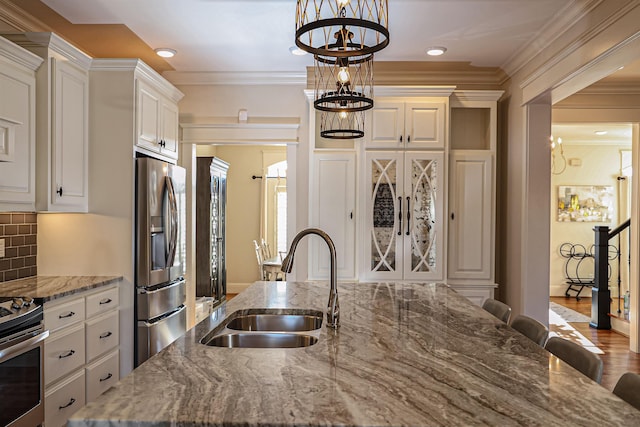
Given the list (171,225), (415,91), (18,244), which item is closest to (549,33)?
(415,91)

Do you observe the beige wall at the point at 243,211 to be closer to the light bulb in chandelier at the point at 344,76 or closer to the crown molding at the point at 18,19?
the crown molding at the point at 18,19

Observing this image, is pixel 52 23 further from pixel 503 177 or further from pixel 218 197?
pixel 503 177

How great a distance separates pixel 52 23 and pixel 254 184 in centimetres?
472

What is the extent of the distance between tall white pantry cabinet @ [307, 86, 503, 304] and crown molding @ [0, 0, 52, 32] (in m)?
2.13

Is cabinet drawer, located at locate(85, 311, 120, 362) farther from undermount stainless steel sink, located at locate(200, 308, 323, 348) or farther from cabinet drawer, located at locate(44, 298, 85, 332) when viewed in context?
undermount stainless steel sink, located at locate(200, 308, 323, 348)

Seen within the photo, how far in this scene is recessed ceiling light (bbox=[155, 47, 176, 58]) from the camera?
162 inches

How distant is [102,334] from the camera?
3.25 metres

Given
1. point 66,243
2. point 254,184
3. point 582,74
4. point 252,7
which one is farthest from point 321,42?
point 254,184

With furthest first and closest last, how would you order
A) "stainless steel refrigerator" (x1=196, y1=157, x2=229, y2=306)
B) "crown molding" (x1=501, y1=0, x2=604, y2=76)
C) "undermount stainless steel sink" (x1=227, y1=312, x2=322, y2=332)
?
1. "stainless steel refrigerator" (x1=196, y1=157, x2=229, y2=306)
2. "crown molding" (x1=501, y1=0, x2=604, y2=76)
3. "undermount stainless steel sink" (x1=227, y1=312, x2=322, y2=332)

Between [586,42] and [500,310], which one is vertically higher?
[586,42]

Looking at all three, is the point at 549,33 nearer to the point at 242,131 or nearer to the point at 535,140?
the point at 535,140

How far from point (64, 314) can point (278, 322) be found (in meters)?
1.36

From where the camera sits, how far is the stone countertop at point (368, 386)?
3.54 feet

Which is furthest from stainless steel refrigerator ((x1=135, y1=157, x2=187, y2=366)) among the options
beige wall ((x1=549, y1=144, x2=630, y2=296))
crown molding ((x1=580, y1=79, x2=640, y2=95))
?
beige wall ((x1=549, y1=144, x2=630, y2=296))
